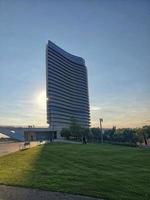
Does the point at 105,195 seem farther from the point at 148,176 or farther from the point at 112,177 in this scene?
the point at 148,176

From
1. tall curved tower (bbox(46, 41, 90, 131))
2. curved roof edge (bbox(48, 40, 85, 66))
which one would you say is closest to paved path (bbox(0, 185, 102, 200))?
tall curved tower (bbox(46, 41, 90, 131))

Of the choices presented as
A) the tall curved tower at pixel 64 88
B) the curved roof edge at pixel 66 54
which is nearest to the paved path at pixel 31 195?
the tall curved tower at pixel 64 88

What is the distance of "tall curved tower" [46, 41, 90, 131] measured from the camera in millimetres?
139875

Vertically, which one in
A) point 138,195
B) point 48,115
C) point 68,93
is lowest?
point 138,195

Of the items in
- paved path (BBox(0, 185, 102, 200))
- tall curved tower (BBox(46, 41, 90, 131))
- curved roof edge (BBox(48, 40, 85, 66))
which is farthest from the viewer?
curved roof edge (BBox(48, 40, 85, 66))

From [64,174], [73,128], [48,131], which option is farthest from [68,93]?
[64,174]

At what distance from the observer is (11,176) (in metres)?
12.9

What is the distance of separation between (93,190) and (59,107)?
448 ft

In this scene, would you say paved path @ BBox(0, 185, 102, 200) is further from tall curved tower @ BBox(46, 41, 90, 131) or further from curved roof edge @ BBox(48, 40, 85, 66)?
curved roof edge @ BBox(48, 40, 85, 66)

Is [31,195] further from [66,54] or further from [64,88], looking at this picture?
[66,54]

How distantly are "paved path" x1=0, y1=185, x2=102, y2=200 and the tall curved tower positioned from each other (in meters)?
117

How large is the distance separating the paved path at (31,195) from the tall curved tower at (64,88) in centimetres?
11662

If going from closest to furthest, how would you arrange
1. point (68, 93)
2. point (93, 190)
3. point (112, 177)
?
point (93, 190) → point (112, 177) → point (68, 93)

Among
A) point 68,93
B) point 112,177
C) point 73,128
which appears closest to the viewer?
point 112,177
